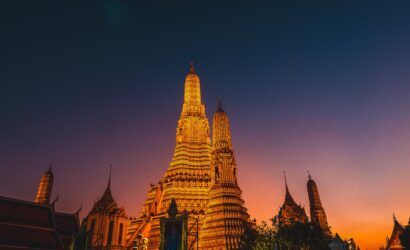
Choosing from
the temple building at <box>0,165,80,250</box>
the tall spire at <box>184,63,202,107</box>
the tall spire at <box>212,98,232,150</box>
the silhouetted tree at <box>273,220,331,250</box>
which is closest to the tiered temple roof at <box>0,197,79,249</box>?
the temple building at <box>0,165,80,250</box>

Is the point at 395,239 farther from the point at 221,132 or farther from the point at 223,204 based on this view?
the point at 221,132

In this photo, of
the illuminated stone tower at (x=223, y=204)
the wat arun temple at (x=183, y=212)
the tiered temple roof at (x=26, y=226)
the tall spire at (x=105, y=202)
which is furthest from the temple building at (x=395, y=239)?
the tall spire at (x=105, y=202)

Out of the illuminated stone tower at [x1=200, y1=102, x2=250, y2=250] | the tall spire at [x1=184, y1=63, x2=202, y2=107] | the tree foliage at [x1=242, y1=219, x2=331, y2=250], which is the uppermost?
the tall spire at [x1=184, y1=63, x2=202, y2=107]

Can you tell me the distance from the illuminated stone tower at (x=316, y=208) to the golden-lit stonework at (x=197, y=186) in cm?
2329

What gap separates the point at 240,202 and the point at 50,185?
47.0 meters

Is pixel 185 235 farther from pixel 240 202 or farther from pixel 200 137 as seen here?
pixel 200 137

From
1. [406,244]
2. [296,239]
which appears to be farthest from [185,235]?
[406,244]

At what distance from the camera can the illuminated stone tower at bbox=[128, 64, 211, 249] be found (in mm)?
57250

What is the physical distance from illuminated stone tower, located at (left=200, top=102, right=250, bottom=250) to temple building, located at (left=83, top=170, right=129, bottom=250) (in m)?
20.2

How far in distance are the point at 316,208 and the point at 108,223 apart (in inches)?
1657

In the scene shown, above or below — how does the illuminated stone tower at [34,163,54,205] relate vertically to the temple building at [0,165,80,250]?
above

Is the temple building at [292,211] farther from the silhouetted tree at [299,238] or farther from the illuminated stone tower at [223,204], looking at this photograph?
the silhouetted tree at [299,238]

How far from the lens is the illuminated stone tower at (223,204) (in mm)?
42375

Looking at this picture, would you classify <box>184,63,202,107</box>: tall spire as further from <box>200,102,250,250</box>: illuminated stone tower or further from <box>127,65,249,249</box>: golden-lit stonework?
<box>200,102,250,250</box>: illuminated stone tower
